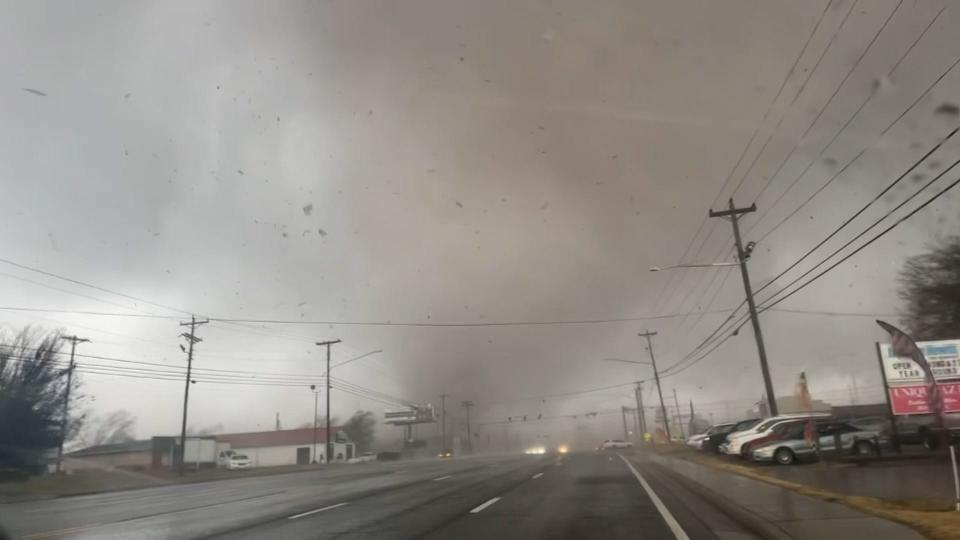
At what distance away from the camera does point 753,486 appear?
14.9 meters

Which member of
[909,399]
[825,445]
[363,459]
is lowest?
[825,445]

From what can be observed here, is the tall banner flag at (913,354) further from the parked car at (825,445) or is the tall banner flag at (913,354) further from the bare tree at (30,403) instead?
the bare tree at (30,403)

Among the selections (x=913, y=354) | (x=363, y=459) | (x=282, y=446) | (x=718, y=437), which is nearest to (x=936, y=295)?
(x=718, y=437)

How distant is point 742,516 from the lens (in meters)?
10.4

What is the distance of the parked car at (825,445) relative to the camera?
79.6ft

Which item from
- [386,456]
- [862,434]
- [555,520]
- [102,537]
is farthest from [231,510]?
[386,456]

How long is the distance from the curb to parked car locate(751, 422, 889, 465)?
9.83 meters

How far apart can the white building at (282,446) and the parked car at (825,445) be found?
75310 mm

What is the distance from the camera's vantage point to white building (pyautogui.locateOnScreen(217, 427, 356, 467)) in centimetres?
9188

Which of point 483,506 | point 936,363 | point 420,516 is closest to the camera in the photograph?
point 420,516

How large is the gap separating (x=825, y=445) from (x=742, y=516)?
19.0 metres

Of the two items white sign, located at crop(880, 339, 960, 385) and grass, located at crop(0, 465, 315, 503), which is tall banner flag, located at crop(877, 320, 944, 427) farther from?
grass, located at crop(0, 465, 315, 503)

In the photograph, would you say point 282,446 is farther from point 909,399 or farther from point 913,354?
point 913,354

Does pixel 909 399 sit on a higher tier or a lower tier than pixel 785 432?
higher
